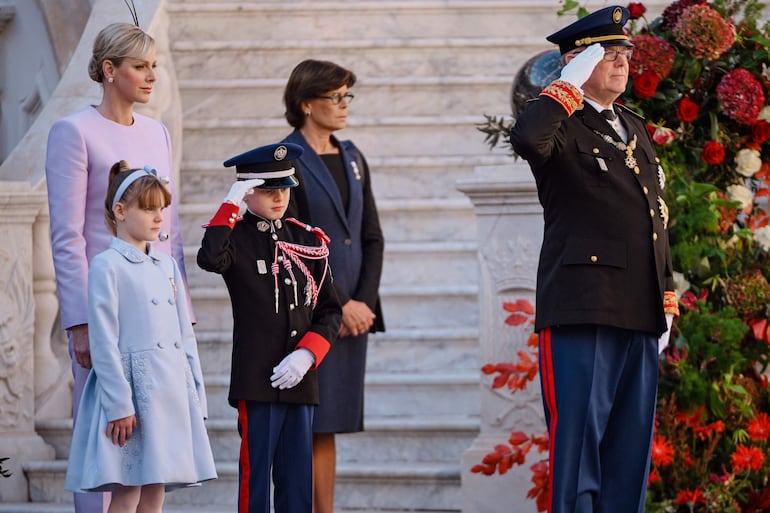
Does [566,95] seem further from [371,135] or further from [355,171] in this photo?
[371,135]

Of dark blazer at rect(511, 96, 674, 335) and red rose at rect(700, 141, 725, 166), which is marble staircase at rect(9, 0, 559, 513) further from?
dark blazer at rect(511, 96, 674, 335)

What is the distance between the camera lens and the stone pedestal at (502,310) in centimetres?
643

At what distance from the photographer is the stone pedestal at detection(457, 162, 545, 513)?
21.1ft

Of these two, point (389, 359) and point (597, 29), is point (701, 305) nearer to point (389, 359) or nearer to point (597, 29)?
point (597, 29)

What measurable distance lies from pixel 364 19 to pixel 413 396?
9.91ft

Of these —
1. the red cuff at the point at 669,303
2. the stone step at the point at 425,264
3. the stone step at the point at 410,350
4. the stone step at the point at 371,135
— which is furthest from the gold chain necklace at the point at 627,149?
the stone step at the point at 371,135

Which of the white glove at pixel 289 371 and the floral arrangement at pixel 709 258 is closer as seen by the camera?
the white glove at pixel 289 371

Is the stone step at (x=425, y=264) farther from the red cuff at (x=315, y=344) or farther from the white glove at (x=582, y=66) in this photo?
the white glove at (x=582, y=66)

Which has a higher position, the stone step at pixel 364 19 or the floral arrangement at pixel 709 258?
the stone step at pixel 364 19

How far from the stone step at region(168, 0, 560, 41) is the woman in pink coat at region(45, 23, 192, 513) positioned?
177 inches

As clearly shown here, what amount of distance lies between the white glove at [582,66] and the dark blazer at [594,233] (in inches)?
4.2

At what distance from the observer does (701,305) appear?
585 centimetres

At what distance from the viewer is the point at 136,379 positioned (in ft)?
15.6

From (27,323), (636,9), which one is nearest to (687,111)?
(636,9)
